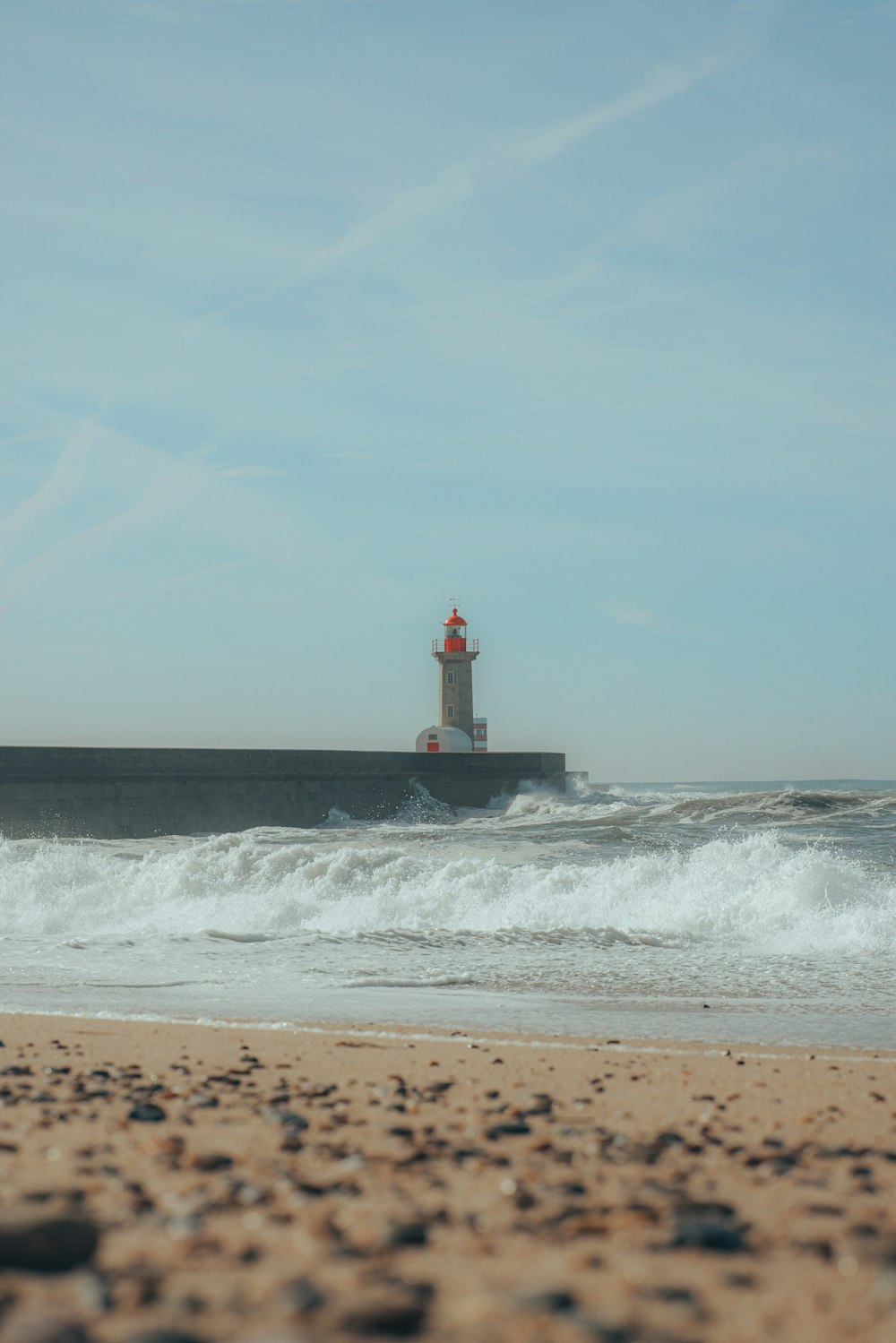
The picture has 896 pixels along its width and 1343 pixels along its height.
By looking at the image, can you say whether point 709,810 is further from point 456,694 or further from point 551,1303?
point 551,1303

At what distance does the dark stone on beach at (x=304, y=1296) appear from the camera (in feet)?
6.05

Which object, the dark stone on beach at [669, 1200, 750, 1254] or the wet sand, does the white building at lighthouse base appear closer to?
the wet sand

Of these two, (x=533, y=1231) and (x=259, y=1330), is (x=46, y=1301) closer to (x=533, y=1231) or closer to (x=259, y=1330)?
(x=259, y=1330)

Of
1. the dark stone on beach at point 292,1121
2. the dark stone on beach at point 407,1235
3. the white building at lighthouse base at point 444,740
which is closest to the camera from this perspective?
the dark stone on beach at point 407,1235

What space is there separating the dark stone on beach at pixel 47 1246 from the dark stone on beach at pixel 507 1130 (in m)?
1.43

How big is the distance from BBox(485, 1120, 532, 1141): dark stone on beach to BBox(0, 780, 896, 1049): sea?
2.90m

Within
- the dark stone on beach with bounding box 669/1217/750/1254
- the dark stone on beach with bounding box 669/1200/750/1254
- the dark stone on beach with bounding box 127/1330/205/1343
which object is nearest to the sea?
the dark stone on beach with bounding box 669/1200/750/1254

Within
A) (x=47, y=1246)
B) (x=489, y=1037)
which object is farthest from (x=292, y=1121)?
(x=489, y=1037)

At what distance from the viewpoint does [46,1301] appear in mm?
1865

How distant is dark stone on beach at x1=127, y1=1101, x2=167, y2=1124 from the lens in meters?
3.47

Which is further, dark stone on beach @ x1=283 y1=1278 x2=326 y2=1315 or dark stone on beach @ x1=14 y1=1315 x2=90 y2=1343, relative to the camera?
dark stone on beach @ x1=283 y1=1278 x2=326 y2=1315

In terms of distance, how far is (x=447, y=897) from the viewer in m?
13.2

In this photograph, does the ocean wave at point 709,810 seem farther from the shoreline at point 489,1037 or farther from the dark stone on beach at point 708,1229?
the dark stone on beach at point 708,1229

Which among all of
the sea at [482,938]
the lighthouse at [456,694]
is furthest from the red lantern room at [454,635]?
the sea at [482,938]
